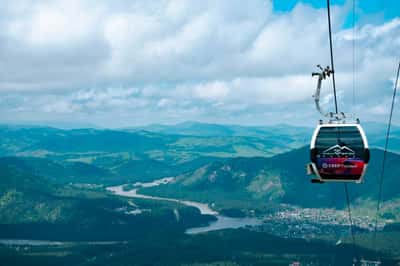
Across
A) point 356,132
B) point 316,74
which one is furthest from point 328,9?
point 356,132

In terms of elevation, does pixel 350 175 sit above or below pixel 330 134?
below

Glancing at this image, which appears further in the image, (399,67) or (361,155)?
(361,155)

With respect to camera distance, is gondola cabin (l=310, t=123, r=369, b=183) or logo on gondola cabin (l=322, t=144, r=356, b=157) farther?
logo on gondola cabin (l=322, t=144, r=356, b=157)

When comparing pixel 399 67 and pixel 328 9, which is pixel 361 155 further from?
pixel 328 9

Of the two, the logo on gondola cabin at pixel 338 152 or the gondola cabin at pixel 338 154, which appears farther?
the logo on gondola cabin at pixel 338 152

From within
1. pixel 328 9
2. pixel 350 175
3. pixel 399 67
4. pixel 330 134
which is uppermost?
pixel 328 9
